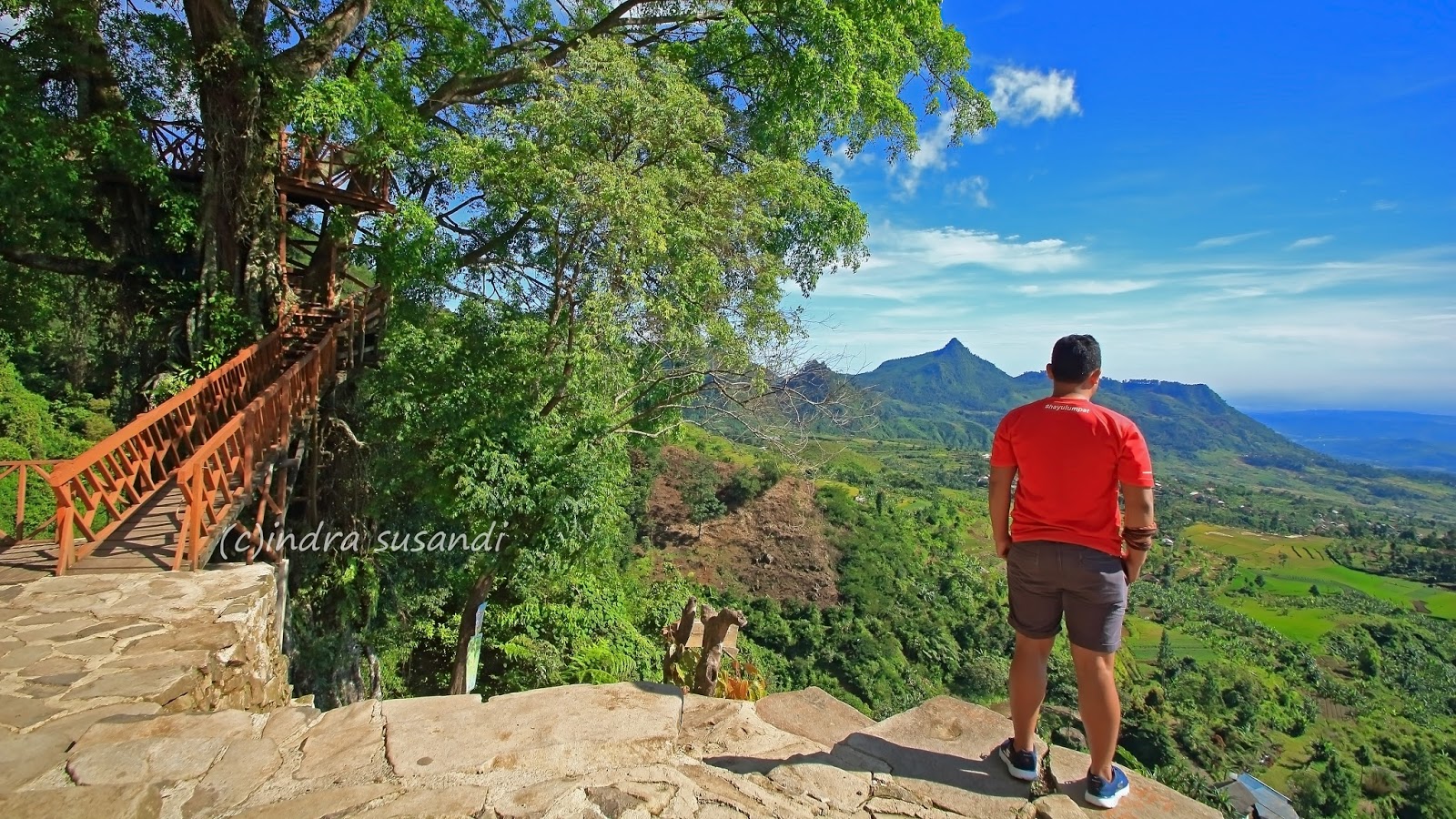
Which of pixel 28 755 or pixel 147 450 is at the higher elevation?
pixel 147 450

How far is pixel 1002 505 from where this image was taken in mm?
2586

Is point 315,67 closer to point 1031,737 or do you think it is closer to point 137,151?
point 137,151

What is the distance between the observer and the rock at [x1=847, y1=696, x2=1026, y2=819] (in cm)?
235

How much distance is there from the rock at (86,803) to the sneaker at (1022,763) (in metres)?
2.82

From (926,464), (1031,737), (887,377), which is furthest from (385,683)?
(887,377)

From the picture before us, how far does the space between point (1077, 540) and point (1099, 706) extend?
1.88 feet

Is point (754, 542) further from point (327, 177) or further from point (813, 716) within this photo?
point (813, 716)

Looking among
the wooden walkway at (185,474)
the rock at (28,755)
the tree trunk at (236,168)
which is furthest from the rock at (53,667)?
the tree trunk at (236,168)

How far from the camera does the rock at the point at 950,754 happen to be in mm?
2350

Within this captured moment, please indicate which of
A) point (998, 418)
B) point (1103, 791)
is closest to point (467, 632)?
point (1103, 791)

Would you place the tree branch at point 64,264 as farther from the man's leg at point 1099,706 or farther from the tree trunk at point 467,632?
the man's leg at point 1099,706

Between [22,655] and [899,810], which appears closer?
[899,810]

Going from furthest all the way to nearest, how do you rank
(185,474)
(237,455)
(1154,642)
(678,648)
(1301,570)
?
(1301,570) → (1154,642) → (678,648) → (237,455) → (185,474)

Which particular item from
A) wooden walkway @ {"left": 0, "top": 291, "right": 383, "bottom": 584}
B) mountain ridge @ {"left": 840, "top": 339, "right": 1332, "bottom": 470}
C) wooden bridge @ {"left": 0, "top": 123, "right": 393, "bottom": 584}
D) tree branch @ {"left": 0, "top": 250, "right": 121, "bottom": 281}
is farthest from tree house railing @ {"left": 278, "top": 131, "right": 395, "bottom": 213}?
Answer: mountain ridge @ {"left": 840, "top": 339, "right": 1332, "bottom": 470}
